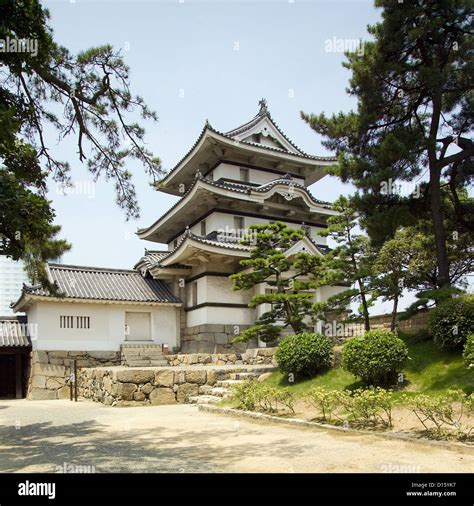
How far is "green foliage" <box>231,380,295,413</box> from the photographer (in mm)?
11617

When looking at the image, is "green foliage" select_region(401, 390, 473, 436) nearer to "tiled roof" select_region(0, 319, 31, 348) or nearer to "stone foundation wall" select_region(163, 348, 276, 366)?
"stone foundation wall" select_region(163, 348, 276, 366)

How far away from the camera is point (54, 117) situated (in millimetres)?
9617

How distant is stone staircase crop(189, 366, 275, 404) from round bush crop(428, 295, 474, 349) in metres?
6.06

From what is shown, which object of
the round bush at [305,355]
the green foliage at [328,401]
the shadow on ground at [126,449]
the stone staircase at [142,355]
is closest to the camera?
the shadow on ground at [126,449]

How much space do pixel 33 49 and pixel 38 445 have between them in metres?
6.81

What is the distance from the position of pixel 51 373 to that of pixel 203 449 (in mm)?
15337

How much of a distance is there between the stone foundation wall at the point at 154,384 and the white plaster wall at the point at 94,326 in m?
5.72

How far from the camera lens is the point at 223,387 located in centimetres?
1552

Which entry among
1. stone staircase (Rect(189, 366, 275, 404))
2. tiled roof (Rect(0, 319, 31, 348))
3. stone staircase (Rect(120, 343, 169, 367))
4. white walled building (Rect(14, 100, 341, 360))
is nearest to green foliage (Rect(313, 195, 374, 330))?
stone staircase (Rect(189, 366, 275, 404))

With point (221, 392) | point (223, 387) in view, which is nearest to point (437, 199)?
point (221, 392)

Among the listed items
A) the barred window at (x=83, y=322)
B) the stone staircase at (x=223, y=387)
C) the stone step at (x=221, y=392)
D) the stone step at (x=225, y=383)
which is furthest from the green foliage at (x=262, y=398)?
the barred window at (x=83, y=322)

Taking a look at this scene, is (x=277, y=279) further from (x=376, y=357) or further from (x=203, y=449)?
(x=203, y=449)

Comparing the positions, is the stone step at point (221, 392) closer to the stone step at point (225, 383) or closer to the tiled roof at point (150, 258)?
the stone step at point (225, 383)

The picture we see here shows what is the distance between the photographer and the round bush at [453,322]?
10.9 meters
